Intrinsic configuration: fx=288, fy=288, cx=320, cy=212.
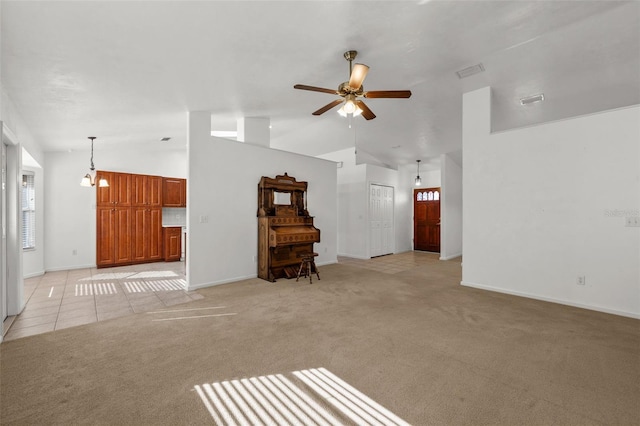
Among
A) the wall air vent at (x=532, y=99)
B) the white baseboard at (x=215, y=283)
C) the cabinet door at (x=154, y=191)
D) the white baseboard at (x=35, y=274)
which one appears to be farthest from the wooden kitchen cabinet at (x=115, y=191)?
the wall air vent at (x=532, y=99)

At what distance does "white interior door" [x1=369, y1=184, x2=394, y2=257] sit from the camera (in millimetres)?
8117

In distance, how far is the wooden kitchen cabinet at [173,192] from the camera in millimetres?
7352

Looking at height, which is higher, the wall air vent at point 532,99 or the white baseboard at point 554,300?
the wall air vent at point 532,99

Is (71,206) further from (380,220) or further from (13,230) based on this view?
(380,220)

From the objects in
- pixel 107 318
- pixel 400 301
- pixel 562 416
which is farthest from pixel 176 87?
pixel 562 416

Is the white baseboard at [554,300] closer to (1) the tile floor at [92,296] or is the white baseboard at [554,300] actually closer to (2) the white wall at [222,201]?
(2) the white wall at [222,201]

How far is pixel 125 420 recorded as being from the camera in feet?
5.53

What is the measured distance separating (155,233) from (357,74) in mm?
6450

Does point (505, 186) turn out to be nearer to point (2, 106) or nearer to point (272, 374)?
point (272, 374)

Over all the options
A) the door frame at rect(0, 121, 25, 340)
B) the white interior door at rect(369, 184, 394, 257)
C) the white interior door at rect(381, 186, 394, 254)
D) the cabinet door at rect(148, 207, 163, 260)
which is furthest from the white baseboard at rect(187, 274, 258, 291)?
the white interior door at rect(381, 186, 394, 254)

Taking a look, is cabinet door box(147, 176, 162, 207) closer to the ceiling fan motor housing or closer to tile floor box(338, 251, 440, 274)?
tile floor box(338, 251, 440, 274)

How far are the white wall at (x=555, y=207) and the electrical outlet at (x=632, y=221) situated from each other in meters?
0.04

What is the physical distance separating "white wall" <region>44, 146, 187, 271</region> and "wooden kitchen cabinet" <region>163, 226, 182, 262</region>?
1.44 meters

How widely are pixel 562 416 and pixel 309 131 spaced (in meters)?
6.07
